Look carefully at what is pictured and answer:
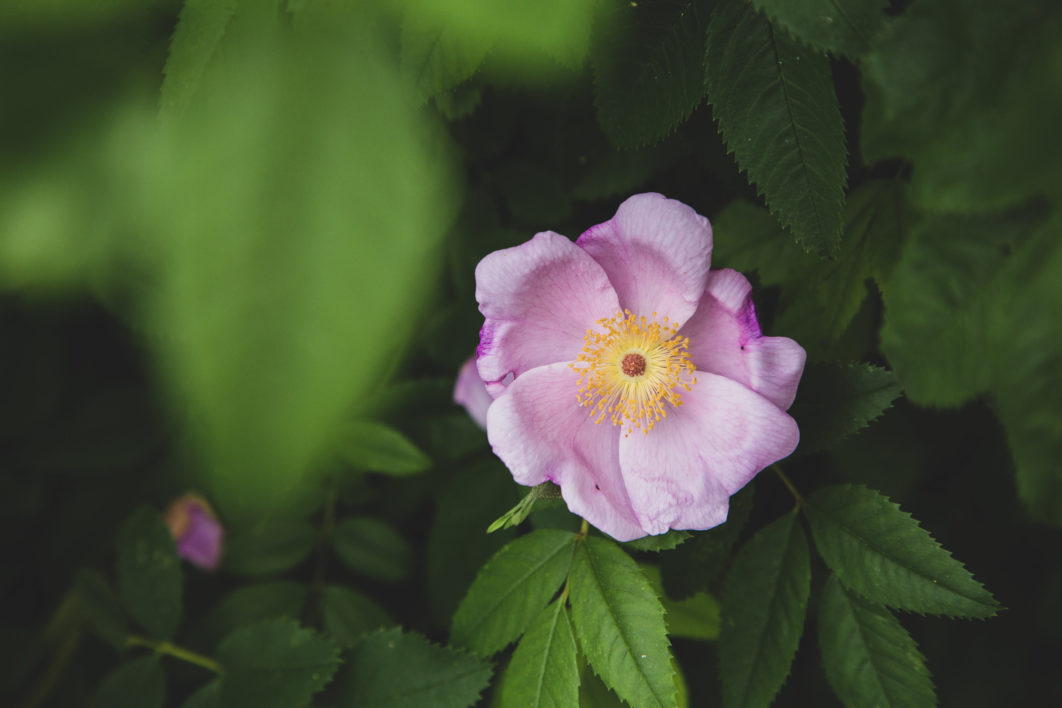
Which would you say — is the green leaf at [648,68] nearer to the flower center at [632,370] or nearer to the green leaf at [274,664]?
the flower center at [632,370]

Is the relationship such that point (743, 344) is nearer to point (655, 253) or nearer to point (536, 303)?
point (655, 253)

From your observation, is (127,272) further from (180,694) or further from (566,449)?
(180,694)

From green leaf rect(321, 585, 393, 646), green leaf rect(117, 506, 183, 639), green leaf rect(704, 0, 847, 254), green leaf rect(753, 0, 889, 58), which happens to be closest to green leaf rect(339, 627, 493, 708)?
green leaf rect(321, 585, 393, 646)

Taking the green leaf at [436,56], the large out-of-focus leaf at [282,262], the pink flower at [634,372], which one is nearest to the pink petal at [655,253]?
the pink flower at [634,372]

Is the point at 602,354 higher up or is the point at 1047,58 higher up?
the point at 1047,58

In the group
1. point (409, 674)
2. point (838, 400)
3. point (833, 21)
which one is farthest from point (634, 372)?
point (409, 674)

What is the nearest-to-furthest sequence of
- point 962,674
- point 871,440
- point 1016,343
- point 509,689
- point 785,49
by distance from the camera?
point 1016,343 < point 785,49 < point 509,689 < point 871,440 < point 962,674

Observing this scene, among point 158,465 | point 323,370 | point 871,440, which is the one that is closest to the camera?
point 323,370

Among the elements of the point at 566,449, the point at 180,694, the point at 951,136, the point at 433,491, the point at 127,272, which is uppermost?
the point at 951,136

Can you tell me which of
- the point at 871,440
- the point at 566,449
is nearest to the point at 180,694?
the point at 566,449
